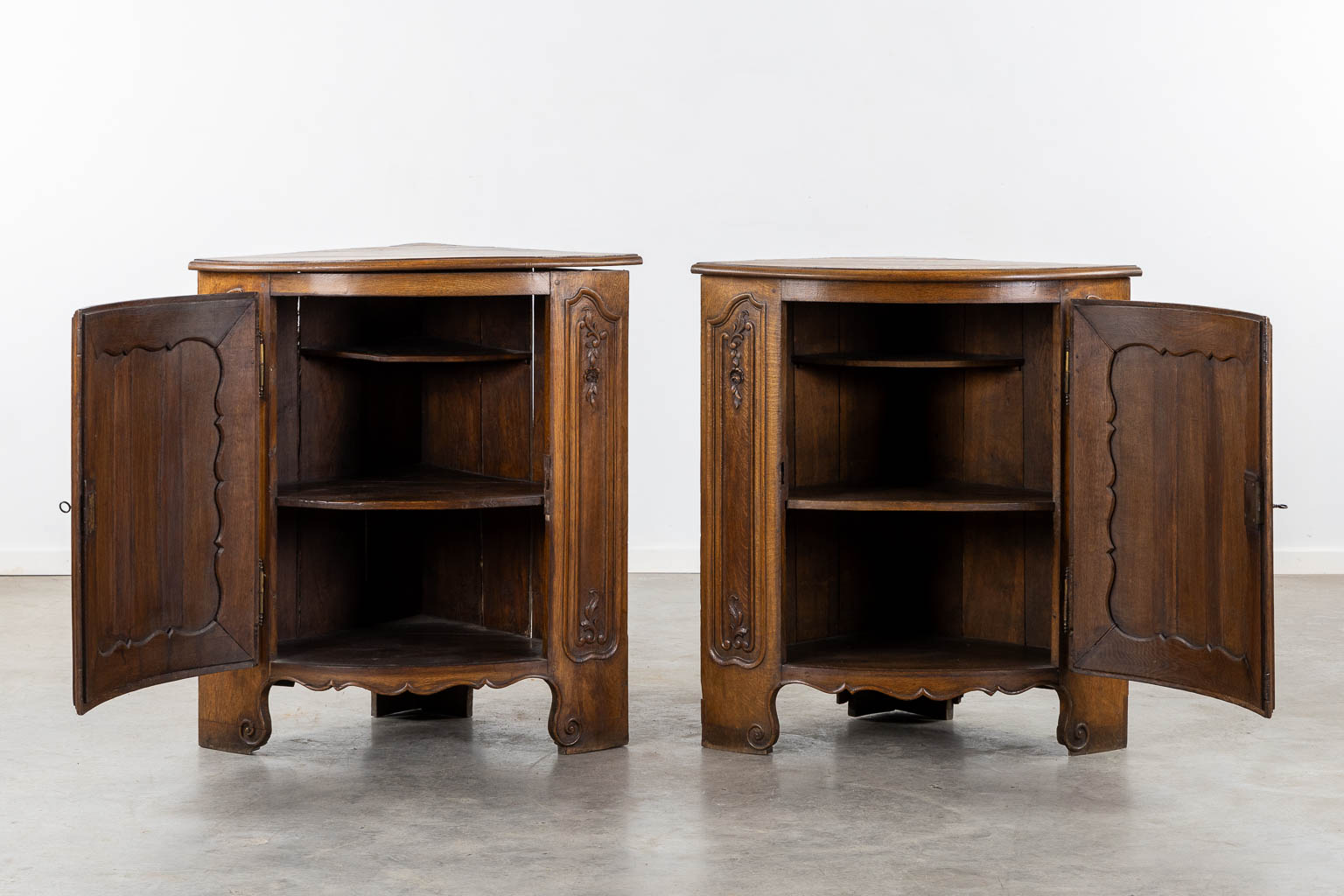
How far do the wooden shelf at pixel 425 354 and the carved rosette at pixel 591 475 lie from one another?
255mm

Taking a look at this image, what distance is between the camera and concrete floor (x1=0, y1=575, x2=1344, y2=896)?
11.1ft

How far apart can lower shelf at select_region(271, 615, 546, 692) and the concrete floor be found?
23 centimetres

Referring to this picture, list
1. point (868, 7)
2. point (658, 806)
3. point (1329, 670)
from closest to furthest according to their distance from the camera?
point (658, 806) < point (1329, 670) < point (868, 7)

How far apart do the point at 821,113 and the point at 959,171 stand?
1.97 feet

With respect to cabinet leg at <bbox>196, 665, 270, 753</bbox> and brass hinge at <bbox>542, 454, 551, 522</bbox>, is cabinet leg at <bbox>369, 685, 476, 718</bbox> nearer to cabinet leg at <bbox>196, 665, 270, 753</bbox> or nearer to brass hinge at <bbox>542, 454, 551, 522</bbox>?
cabinet leg at <bbox>196, 665, 270, 753</bbox>

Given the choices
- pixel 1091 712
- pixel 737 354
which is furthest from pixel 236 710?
pixel 1091 712

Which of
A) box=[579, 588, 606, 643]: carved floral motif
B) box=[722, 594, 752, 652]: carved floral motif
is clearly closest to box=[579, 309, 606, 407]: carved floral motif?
box=[579, 588, 606, 643]: carved floral motif

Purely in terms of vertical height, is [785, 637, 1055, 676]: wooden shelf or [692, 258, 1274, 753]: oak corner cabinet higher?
[692, 258, 1274, 753]: oak corner cabinet

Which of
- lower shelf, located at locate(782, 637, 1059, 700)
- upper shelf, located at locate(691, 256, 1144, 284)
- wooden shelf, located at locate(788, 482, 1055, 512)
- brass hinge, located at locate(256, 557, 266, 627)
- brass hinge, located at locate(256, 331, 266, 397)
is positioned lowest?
lower shelf, located at locate(782, 637, 1059, 700)

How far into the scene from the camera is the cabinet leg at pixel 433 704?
4.66 meters

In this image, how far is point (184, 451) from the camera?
3.89 m

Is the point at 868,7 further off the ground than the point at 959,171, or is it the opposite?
the point at 868,7

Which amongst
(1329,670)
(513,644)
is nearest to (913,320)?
(513,644)

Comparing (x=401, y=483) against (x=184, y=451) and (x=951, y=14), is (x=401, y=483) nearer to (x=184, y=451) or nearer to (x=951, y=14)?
(x=184, y=451)
